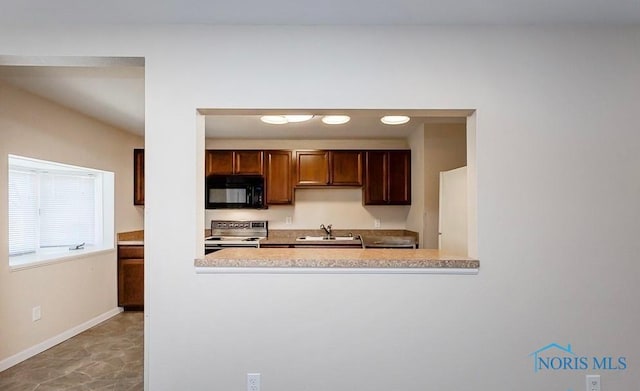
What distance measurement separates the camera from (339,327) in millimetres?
2035

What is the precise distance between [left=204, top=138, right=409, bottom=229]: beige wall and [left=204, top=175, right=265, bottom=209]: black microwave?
40cm

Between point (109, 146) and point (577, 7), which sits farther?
point (109, 146)

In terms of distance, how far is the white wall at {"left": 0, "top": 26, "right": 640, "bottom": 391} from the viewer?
6.59ft

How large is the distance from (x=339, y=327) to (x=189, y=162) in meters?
1.27

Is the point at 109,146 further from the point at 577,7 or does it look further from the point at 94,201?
the point at 577,7

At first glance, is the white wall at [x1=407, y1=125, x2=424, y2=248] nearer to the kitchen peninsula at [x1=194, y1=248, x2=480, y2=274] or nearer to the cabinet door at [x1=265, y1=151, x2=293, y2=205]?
the cabinet door at [x1=265, y1=151, x2=293, y2=205]

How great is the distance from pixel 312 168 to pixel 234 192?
3.55 ft

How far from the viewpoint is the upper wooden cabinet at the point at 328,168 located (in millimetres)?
4770

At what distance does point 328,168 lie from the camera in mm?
4773

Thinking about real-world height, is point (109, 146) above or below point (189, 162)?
above

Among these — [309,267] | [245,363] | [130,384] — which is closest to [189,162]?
[309,267]

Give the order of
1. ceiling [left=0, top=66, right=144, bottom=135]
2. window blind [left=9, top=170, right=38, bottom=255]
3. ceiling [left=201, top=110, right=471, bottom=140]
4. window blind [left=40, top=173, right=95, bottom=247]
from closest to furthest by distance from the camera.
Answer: ceiling [left=0, top=66, right=144, bottom=135], window blind [left=9, top=170, right=38, bottom=255], window blind [left=40, top=173, right=95, bottom=247], ceiling [left=201, top=110, right=471, bottom=140]

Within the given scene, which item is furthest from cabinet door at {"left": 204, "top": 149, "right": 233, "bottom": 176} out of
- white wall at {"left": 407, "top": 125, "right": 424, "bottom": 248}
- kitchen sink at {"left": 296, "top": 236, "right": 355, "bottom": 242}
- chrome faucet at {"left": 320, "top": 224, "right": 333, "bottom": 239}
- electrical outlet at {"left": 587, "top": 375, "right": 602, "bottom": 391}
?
electrical outlet at {"left": 587, "top": 375, "right": 602, "bottom": 391}

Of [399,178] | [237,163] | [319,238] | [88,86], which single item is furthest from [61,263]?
[399,178]
